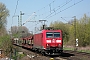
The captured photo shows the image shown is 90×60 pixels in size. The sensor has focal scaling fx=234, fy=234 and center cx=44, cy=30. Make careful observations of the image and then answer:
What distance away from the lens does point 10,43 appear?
26672 mm

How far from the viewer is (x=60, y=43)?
26922mm

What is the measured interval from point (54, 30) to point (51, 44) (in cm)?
170

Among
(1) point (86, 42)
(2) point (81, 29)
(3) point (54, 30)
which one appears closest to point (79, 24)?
(2) point (81, 29)

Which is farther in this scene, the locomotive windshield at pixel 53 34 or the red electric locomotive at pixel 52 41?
the locomotive windshield at pixel 53 34

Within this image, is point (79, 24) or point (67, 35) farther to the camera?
point (67, 35)

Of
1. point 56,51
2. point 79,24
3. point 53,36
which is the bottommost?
point 56,51

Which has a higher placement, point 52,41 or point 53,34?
point 53,34

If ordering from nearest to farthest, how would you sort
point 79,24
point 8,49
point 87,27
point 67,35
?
point 8,49 → point 87,27 → point 79,24 → point 67,35

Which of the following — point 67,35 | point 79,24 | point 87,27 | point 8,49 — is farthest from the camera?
point 67,35

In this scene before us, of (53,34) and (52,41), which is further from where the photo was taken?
(53,34)

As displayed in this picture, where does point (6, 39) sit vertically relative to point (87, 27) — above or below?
below

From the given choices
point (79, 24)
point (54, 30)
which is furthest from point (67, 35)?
point (54, 30)

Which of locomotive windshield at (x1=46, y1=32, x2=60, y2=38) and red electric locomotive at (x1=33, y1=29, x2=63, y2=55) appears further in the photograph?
locomotive windshield at (x1=46, y1=32, x2=60, y2=38)

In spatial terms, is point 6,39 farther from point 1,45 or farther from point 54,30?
point 54,30
